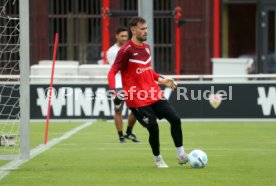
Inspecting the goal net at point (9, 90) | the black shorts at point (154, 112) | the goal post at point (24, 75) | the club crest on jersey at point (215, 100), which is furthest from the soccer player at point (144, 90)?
the club crest on jersey at point (215, 100)

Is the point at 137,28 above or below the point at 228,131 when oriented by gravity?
→ above

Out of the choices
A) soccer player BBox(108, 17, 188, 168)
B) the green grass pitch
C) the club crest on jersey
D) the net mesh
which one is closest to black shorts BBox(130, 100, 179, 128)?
soccer player BBox(108, 17, 188, 168)

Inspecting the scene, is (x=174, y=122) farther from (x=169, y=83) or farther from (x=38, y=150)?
(x=38, y=150)

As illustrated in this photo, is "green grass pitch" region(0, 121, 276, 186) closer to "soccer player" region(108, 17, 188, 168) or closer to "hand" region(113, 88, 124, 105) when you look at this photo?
Answer: "soccer player" region(108, 17, 188, 168)

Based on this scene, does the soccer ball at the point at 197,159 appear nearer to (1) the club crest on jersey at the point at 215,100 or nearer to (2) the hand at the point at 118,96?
(2) the hand at the point at 118,96

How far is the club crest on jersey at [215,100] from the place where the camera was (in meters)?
24.4

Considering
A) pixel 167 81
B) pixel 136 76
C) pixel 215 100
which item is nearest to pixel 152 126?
pixel 167 81

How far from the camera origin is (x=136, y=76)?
1363 centimetres

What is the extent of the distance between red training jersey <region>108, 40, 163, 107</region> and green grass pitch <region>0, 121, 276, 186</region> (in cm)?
93

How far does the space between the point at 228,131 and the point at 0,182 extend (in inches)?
387

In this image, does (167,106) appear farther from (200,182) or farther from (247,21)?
(247,21)

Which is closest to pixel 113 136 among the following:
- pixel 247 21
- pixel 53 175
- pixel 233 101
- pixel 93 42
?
pixel 233 101

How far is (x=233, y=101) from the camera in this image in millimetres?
24375

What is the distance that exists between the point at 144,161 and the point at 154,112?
1110 mm
